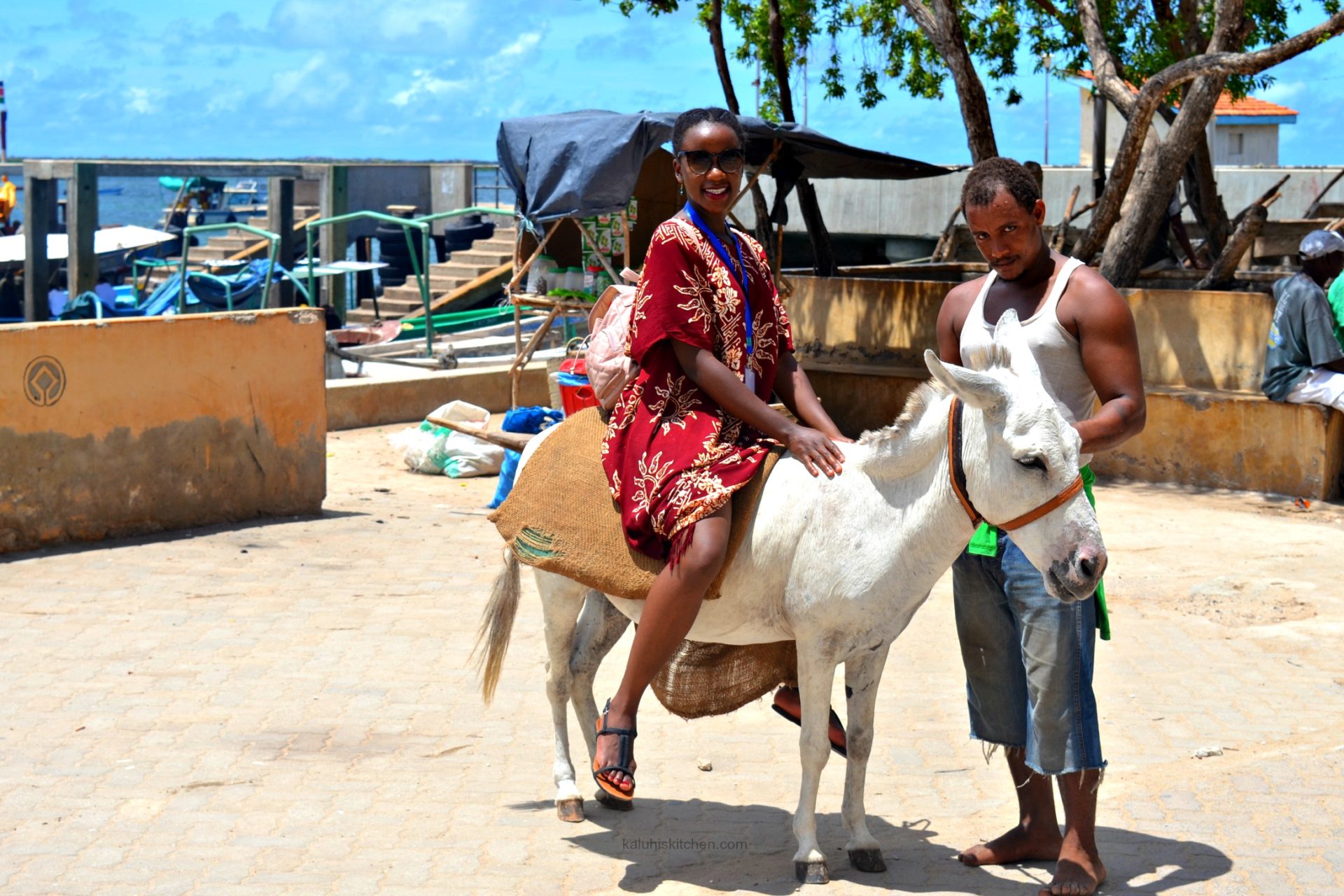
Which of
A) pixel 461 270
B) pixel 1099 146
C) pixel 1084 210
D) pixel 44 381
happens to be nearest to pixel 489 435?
pixel 44 381

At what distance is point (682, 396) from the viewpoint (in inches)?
155

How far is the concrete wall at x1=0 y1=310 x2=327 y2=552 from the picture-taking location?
7.95 m

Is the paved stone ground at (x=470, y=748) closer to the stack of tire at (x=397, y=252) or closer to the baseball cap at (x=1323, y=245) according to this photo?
the baseball cap at (x=1323, y=245)

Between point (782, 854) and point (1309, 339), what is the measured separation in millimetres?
7097

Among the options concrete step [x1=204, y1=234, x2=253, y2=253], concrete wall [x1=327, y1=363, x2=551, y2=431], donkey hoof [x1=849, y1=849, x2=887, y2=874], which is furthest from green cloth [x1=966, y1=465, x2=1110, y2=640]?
concrete step [x1=204, y1=234, x2=253, y2=253]

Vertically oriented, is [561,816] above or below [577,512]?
below

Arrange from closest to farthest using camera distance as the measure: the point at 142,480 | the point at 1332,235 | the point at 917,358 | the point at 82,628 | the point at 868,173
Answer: the point at 82,628, the point at 142,480, the point at 1332,235, the point at 917,358, the point at 868,173

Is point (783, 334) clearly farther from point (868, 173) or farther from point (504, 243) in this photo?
point (504, 243)

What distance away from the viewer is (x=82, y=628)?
6562mm

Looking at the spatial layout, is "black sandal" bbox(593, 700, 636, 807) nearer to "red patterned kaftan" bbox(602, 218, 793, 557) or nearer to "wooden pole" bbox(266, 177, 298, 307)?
"red patterned kaftan" bbox(602, 218, 793, 557)

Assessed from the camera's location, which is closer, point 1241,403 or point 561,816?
point 561,816

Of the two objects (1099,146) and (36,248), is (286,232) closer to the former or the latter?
(36,248)

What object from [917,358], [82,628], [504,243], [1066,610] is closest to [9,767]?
[82,628]

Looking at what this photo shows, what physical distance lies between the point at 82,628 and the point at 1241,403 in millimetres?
7697
